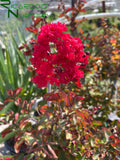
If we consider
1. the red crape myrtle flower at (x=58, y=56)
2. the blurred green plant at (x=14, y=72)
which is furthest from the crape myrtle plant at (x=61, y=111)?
the blurred green plant at (x=14, y=72)

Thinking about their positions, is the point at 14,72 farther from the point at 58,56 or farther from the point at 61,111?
the point at 58,56

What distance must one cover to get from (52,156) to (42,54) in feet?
2.16

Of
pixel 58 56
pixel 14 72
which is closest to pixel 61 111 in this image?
pixel 58 56

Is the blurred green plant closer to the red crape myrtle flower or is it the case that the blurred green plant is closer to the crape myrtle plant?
the crape myrtle plant

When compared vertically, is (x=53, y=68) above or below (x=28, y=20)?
below

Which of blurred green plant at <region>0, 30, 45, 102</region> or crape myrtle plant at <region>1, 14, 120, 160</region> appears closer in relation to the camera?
crape myrtle plant at <region>1, 14, 120, 160</region>

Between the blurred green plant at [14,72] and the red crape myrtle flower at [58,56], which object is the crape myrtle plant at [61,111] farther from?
the blurred green plant at [14,72]

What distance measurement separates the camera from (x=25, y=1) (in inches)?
68.4

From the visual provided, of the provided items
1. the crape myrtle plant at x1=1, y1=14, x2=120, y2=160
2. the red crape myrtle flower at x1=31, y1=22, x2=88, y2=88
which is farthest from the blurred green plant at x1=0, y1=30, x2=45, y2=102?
the red crape myrtle flower at x1=31, y1=22, x2=88, y2=88

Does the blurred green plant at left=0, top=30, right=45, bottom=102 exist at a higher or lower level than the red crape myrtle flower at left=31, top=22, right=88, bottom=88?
lower

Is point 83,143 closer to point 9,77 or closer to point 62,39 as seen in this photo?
point 62,39

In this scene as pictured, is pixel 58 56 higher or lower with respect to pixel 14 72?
higher

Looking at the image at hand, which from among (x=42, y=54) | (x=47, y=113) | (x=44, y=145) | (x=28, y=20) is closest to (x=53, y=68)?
(x=42, y=54)

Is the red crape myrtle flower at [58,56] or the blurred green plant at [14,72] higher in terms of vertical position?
the red crape myrtle flower at [58,56]
